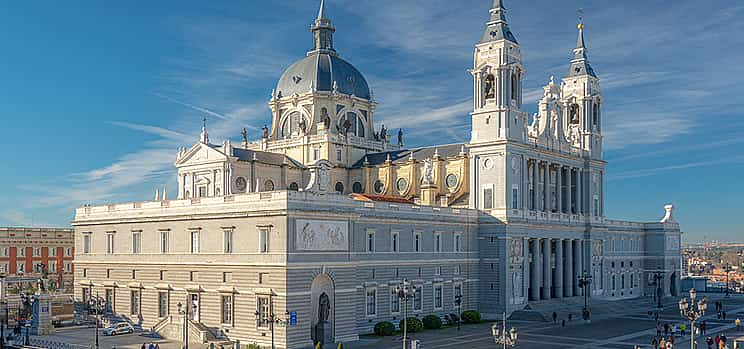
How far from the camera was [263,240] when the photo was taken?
61.8 meters

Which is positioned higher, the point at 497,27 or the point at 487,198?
the point at 497,27

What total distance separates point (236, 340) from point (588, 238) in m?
49.9

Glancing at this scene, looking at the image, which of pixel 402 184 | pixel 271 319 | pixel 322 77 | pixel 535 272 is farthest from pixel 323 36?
pixel 271 319

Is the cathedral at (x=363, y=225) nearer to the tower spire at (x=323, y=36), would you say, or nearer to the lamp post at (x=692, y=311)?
the tower spire at (x=323, y=36)

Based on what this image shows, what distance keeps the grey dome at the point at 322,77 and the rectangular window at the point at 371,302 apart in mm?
34730

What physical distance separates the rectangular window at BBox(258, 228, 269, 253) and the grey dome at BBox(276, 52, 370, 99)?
38.6 m

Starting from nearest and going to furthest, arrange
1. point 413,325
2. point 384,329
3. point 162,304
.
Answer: point 384,329 → point 413,325 → point 162,304

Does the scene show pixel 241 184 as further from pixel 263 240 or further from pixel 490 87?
pixel 490 87

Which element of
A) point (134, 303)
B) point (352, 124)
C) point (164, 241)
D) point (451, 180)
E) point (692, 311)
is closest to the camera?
point (692, 311)

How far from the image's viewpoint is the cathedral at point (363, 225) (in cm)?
6275

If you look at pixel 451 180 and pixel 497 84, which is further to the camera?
pixel 451 180

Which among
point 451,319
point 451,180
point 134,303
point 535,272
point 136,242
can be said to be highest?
point 451,180

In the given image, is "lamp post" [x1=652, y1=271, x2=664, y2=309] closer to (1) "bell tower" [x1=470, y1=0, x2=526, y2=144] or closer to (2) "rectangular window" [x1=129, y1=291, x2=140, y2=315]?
(1) "bell tower" [x1=470, y1=0, x2=526, y2=144]

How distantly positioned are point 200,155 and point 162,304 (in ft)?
67.9
